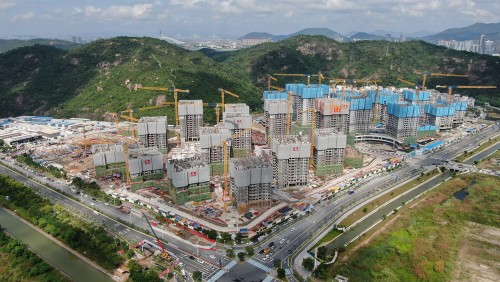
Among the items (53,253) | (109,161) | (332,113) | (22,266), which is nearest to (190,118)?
(109,161)

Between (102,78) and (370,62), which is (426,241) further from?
(370,62)

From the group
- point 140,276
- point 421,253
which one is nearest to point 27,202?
point 140,276

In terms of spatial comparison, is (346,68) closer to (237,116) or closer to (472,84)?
(472,84)

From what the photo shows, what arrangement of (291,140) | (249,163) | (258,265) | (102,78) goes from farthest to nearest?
1. (102,78)
2. (291,140)
3. (249,163)
4. (258,265)

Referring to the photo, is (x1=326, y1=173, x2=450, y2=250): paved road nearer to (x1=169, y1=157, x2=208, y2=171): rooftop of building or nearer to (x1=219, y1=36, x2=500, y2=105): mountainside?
(x1=169, y1=157, x2=208, y2=171): rooftop of building

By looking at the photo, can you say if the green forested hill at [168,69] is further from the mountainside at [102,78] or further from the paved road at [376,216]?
the paved road at [376,216]

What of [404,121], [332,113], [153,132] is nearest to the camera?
[153,132]

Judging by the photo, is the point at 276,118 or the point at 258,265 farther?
the point at 276,118
